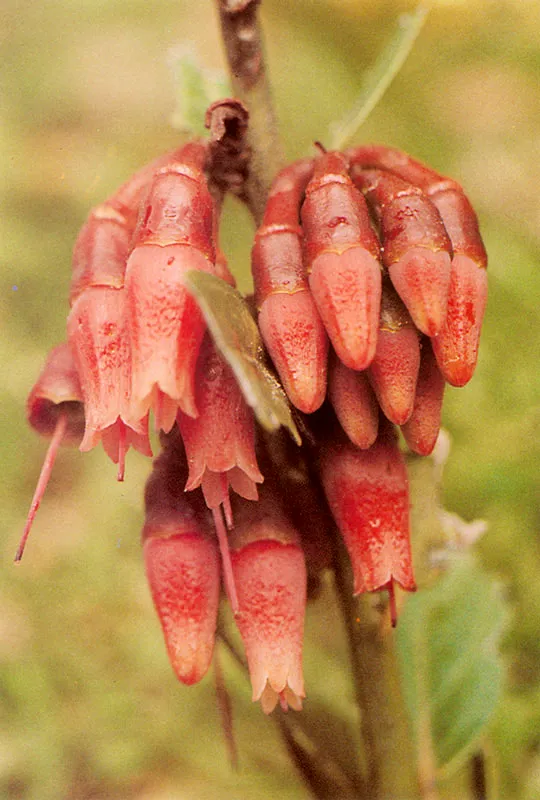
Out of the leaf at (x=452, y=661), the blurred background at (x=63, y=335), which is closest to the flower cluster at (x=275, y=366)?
the leaf at (x=452, y=661)

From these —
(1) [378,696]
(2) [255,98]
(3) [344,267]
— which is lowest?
(1) [378,696]

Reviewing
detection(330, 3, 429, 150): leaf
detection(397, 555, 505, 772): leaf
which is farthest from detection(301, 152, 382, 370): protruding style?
detection(397, 555, 505, 772): leaf

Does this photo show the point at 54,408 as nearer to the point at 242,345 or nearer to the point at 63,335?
the point at 242,345

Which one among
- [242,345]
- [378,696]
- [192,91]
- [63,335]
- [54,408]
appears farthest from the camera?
[63,335]

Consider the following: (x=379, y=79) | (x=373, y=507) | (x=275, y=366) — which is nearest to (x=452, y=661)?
(x=373, y=507)

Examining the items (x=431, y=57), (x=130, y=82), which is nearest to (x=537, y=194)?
(x=431, y=57)

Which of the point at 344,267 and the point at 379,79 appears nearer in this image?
the point at 344,267

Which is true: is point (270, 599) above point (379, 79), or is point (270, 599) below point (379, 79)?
below

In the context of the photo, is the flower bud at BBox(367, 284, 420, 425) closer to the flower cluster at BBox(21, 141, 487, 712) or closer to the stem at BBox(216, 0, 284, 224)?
the flower cluster at BBox(21, 141, 487, 712)
